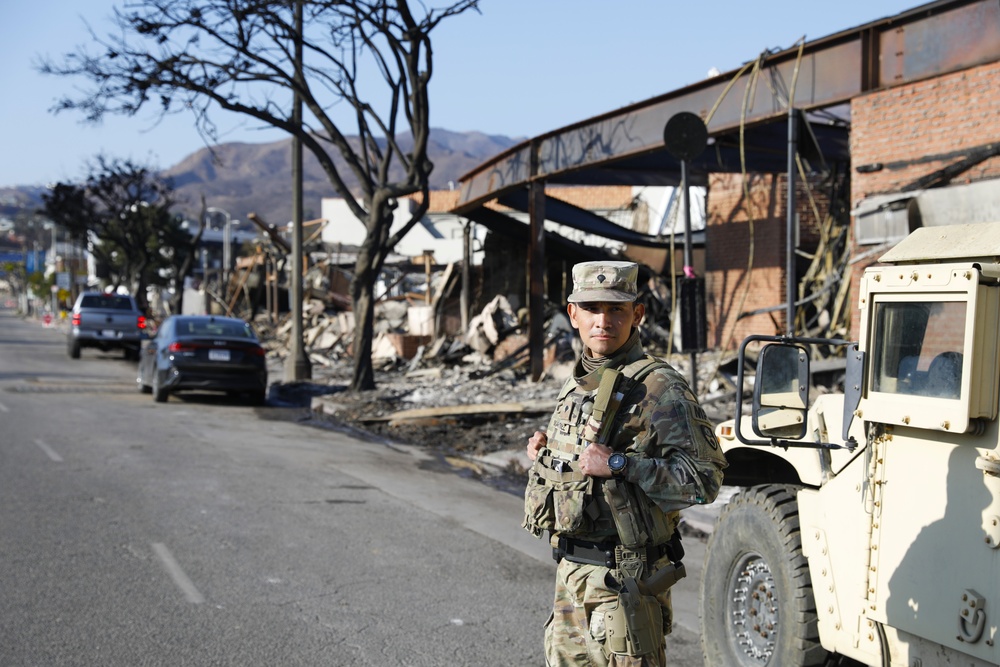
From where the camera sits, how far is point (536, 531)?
336cm

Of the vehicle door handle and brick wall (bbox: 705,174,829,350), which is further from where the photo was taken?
brick wall (bbox: 705,174,829,350)

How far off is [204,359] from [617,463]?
49.4 ft

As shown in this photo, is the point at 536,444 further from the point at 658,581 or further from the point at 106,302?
the point at 106,302

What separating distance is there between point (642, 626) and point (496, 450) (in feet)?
31.3

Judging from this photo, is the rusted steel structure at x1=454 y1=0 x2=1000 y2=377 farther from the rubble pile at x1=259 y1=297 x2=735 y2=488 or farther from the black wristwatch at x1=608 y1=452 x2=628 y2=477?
the black wristwatch at x1=608 y1=452 x2=628 y2=477

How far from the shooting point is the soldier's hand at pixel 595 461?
300 centimetres

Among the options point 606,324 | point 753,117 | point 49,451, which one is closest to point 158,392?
point 49,451

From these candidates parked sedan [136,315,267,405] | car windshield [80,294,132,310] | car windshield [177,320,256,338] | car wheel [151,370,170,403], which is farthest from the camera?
car windshield [80,294,132,310]

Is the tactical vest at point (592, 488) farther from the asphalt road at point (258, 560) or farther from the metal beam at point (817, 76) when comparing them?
the metal beam at point (817, 76)

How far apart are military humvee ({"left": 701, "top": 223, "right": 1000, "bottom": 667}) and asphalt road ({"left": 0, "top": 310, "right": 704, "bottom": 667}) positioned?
123 cm

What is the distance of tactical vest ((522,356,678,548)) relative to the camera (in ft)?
10.3

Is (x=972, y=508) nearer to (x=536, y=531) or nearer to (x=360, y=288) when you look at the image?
(x=536, y=531)

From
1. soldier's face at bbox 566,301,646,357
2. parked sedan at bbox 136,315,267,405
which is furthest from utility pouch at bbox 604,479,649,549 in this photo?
parked sedan at bbox 136,315,267,405

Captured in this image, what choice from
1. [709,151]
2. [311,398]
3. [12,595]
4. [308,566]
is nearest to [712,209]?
[709,151]
